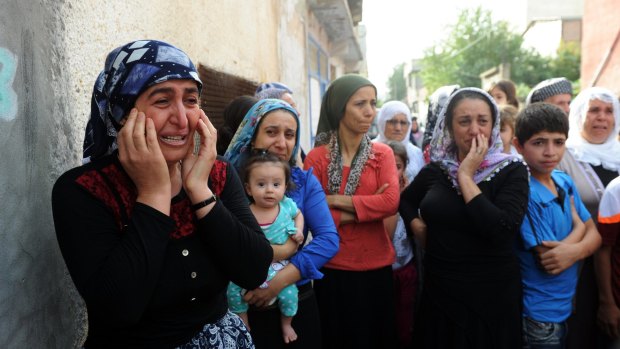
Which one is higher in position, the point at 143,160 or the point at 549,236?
the point at 143,160

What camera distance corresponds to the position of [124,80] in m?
1.31

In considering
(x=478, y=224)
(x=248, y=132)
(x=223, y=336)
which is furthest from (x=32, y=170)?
(x=478, y=224)

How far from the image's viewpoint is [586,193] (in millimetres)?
3018

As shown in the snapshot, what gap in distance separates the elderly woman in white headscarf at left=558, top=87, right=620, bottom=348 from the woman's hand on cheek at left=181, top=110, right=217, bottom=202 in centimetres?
253

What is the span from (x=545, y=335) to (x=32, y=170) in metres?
2.53

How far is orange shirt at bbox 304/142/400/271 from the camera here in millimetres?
2764

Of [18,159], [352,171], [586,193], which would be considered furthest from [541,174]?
[18,159]

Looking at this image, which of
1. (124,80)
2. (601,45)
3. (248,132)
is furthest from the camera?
(601,45)

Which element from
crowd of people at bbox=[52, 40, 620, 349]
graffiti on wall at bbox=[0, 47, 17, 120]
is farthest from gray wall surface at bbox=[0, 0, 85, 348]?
crowd of people at bbox=[52, 40, 620, 349]

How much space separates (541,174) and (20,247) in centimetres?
259

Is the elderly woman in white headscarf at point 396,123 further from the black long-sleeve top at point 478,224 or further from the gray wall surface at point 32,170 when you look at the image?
the gray wall surface at point 32,170

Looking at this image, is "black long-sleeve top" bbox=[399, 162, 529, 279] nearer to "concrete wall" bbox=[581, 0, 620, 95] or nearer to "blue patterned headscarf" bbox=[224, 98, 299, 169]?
"blue patterned headscarf" bbox=[224, 98, 299, 169]

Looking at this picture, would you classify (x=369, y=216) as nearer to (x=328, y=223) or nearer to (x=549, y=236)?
(x=328, y=223)

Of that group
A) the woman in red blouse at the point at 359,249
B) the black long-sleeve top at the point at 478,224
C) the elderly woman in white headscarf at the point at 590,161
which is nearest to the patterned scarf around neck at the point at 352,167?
the woman in red blouse at the point at 359,249
